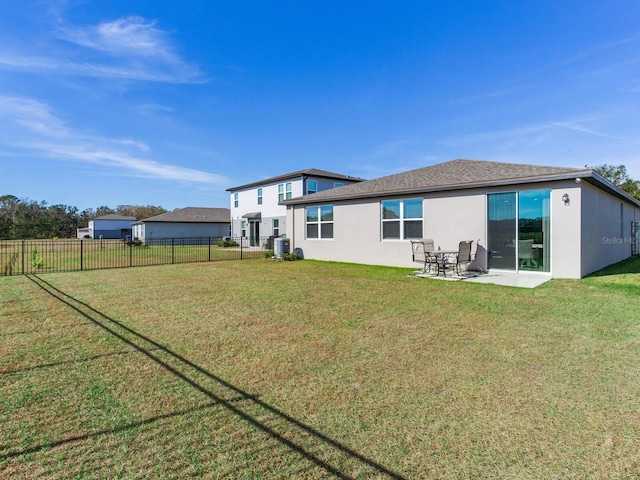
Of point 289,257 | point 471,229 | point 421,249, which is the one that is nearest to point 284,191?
point 289,257

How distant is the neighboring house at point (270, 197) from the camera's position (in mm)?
22781

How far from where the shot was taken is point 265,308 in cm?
615

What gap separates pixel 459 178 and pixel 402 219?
2435 mm

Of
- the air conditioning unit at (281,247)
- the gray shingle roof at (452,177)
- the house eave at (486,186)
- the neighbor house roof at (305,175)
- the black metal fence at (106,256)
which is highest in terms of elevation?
the neighbor house roof at (305,175)

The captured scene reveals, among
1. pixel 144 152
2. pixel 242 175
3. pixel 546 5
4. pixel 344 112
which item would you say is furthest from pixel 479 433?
pixel 242 175

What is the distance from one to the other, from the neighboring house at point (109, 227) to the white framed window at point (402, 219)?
170 feet

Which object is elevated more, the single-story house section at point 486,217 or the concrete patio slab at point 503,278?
the single-story house section at point 486,217

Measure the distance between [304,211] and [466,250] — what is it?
8296 mm

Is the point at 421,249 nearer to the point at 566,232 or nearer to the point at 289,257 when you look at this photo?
the point at 566,232

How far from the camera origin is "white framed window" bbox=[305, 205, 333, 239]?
15.0 meters

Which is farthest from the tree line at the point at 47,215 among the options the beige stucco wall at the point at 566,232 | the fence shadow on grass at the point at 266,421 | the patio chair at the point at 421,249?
the fence shadow on grass at the point at 266,421

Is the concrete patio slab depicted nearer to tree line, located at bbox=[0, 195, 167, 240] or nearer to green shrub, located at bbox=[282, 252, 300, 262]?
green shrub, located at bbox=[282, 252, 300, 262]

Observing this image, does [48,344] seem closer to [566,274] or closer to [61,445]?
[61,445]

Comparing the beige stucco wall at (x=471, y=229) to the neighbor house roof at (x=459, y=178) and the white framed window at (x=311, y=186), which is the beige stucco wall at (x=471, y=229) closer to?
the neighbor house roof at (x=459, y=178)
